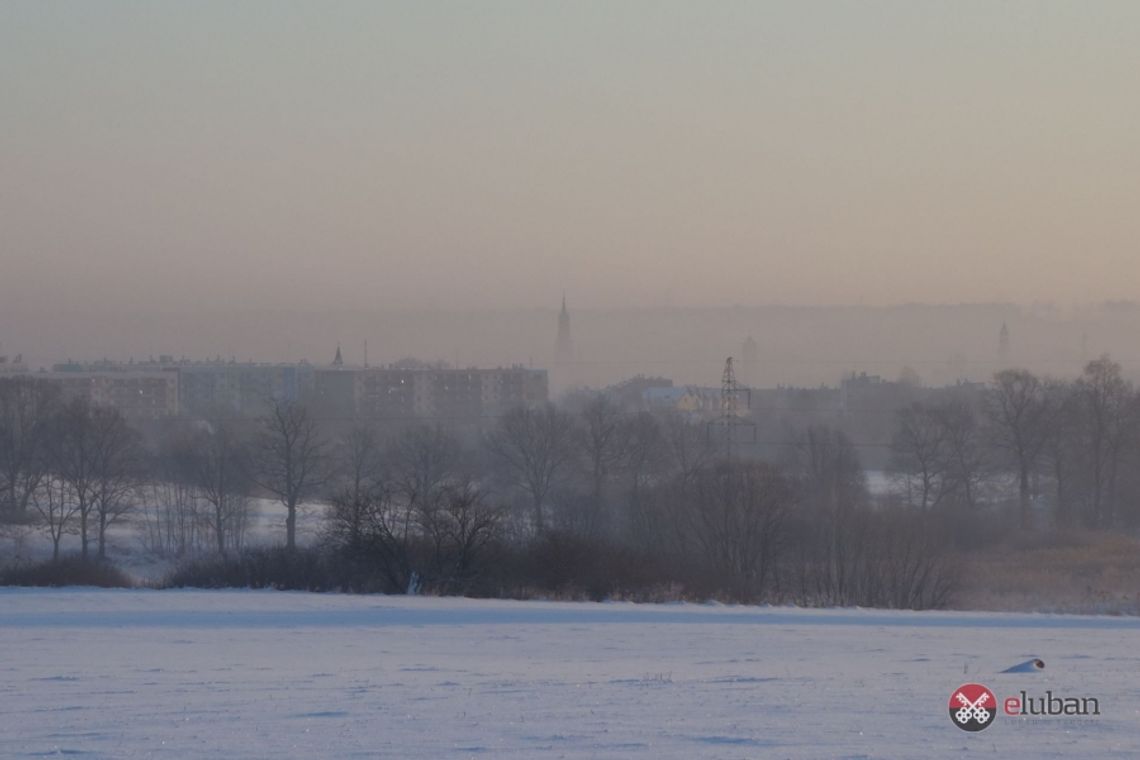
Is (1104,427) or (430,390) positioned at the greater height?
(430,390)

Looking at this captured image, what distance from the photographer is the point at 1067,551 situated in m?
43.2

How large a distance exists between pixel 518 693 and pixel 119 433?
5009 cm

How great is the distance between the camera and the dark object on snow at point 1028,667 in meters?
13.2

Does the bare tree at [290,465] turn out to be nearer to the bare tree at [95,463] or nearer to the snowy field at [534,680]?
the bare tree at [95,463]

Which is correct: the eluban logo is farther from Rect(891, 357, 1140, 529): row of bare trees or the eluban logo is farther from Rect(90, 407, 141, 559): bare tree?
Rect(891, 357, 1140, 529): row of bare trees

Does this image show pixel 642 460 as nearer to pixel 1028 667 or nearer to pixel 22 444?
pixel 22 444

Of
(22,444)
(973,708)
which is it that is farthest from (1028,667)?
(22,444)

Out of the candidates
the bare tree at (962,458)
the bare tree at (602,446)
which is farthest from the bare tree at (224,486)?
the bare tree at (962,458)

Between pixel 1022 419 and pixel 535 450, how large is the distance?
2394 cm

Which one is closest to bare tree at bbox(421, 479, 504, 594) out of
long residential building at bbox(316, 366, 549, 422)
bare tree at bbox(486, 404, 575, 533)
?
bare tree at bbox(486, 404, 575, 533)

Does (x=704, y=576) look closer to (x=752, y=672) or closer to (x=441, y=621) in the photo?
(x=441, y=621)

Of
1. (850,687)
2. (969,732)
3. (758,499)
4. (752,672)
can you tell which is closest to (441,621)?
(752,672)

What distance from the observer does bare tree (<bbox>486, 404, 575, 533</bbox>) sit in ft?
197

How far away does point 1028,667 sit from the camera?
13.4 meters
